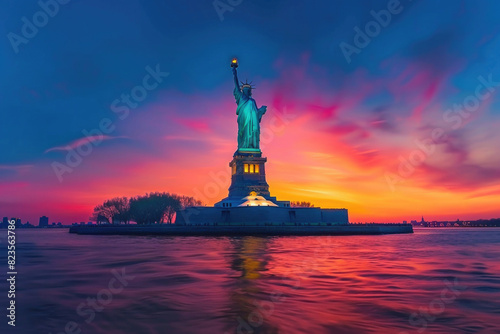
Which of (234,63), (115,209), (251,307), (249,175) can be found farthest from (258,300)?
(115,209)

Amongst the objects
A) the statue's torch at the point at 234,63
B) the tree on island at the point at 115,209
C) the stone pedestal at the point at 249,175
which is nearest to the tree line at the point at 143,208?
the tree on island at the point at 115,209

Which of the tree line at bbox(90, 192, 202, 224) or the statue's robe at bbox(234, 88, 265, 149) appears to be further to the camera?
the tree line at bbox(90, 192, 202, 224)

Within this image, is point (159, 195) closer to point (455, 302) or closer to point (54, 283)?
point (54, 283)

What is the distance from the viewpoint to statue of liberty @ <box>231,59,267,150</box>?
83125 mm

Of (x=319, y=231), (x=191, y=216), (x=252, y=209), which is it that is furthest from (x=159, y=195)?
(x=319, y=231)

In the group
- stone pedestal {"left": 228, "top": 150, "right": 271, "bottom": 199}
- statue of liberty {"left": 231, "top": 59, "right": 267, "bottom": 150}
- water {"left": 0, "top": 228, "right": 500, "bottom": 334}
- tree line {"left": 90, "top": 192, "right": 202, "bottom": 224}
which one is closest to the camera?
water {"left": 0, "top": 228, "right": 500, "bottom": 334}

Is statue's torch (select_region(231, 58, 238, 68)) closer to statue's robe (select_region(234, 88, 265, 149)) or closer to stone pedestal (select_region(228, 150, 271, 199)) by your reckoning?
statue's robe (select_region(234, 88, 265, 149))

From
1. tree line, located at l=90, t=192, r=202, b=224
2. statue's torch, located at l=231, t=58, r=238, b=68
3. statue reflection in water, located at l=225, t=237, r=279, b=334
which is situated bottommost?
statue reflection in water, located at l=225, t=237, r=279, b=334

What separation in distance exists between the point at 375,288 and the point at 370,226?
194 feet

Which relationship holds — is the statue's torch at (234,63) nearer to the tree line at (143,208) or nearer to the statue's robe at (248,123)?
the statue's robe at (248,123)

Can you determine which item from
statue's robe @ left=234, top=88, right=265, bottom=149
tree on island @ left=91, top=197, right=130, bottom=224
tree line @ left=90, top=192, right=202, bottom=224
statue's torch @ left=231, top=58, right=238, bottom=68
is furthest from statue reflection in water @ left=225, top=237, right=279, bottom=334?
tree on island @ left=91, top=197, right=130, bottom=224

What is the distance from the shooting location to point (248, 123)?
83312 mm

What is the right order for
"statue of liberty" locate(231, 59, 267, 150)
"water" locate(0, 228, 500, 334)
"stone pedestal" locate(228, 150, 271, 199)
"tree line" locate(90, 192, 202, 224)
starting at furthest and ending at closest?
"tree line" locate(90, 192, 202, 224), "statue of liberty" locate(231, 59, 267, 150), "stone pedestal" locate(228, 150, 271, 199), "water" locate(0, 228, 500, 334)

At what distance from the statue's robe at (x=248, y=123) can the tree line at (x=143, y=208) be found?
31862 millimetres
